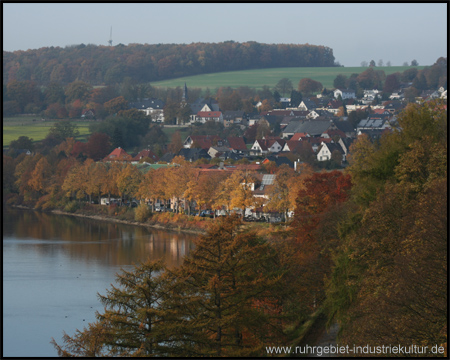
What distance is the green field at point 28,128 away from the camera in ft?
203

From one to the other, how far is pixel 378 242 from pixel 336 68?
11329 centimetres

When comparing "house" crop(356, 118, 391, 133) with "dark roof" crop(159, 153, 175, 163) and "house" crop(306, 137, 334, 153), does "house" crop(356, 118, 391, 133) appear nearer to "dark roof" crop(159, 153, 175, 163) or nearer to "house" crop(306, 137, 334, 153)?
"house" crop(306, 137, 334, 153)

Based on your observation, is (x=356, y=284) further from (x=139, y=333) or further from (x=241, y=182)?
(x=241, y=182)

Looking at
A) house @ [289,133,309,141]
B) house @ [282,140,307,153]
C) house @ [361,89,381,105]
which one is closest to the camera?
house @ [282,140,307,153]

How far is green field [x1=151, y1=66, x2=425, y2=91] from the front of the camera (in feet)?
351

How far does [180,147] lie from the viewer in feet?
194

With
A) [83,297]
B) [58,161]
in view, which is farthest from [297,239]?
[58,161]

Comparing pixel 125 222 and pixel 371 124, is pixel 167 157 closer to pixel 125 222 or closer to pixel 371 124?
pixel 125 222

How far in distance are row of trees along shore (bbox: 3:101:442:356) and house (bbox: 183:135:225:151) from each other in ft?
144

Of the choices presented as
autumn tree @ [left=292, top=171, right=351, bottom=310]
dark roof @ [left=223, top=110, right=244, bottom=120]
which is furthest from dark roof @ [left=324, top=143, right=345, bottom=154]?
dark roof @ [left=223, top=110, right=244, bottom=120]

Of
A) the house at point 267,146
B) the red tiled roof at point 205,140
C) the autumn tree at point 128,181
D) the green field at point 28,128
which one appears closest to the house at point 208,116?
the green field at point 28,128

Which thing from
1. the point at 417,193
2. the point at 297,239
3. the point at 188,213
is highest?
the point at 417,193

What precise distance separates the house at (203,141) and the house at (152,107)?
16441 mm

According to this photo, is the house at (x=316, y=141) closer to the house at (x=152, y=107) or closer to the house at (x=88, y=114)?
the house at (x=152, y=107)
